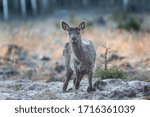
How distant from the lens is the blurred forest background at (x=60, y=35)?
19344 mm

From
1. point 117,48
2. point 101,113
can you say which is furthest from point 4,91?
point 117,48

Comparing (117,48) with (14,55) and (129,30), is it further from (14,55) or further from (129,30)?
(129,30)

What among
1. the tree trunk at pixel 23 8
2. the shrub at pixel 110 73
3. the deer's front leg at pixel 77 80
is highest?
the deer's front leg at pixel 77 80

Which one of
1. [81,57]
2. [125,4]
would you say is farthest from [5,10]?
[81,57]

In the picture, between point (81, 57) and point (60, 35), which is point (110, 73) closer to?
point (81, 57)

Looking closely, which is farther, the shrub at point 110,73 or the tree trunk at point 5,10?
the tree trunk at point 5,10

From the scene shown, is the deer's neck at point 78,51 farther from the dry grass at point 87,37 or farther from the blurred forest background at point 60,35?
the dry grass at point 87,37

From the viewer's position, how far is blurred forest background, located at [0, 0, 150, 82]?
63.5 ft

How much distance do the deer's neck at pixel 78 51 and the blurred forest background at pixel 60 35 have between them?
6.71 feet

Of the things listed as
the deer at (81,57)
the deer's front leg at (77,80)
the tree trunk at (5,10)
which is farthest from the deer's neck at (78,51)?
the tree trunk at (5,10)

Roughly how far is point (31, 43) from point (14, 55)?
3.88 m

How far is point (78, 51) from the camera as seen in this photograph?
44.4 feet

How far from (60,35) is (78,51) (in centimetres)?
1519

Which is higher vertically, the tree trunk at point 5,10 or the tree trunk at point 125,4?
the tree trunk at point 125,4
